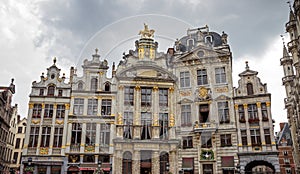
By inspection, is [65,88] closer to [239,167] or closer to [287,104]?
[239,167]

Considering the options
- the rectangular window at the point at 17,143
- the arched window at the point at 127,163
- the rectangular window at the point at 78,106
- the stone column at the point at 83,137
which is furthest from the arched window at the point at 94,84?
the rectangular window at the point at 17,143

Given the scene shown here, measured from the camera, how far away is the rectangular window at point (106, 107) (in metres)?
30.2

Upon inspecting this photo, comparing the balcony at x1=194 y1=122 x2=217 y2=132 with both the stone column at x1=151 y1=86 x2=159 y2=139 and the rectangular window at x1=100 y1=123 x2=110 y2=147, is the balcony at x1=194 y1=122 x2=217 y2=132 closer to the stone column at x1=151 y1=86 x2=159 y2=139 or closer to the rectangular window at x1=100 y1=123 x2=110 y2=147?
the stone column at x1=151 y1=86 x2=159 y2=139

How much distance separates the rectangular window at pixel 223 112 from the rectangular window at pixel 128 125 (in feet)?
31.7

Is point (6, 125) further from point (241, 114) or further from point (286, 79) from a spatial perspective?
point (286, 79)

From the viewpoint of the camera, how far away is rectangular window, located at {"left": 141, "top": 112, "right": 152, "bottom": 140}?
29.1 m

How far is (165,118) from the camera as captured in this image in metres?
30.4

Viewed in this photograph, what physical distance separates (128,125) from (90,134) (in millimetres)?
4199

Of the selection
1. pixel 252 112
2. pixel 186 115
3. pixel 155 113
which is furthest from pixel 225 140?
pixel 155 113

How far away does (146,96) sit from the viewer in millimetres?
31141

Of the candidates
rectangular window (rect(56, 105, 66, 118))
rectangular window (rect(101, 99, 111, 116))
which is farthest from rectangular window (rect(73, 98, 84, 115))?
rectangular window (rect(101, 99, 111, 116))

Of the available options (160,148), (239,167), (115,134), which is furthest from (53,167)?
(239,167)

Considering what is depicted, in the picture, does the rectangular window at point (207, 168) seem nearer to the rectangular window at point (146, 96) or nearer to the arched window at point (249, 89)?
the arched window at point (249, 89)

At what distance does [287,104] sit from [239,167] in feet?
76.7
